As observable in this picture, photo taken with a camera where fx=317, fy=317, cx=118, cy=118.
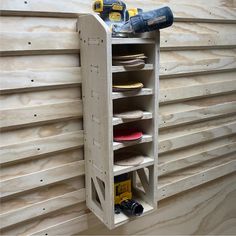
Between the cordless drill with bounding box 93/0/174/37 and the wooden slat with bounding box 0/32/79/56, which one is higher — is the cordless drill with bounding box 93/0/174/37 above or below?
above

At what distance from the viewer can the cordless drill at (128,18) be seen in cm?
108

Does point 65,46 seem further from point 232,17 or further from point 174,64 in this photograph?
point 232,17

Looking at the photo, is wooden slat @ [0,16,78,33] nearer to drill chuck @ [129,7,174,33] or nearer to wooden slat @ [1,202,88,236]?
drill chuck @ [129,7,174,33]

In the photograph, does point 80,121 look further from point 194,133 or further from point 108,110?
point 194,133

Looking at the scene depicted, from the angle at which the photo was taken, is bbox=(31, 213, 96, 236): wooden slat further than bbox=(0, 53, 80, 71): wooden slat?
Yes

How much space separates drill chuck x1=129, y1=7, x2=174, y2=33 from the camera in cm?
108

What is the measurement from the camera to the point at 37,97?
1223 mm

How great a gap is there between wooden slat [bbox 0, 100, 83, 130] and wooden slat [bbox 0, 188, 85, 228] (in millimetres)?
341

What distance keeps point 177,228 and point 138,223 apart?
30 cm

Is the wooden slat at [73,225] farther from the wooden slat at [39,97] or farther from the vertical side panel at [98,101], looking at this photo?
the wooden slat at [39,97]

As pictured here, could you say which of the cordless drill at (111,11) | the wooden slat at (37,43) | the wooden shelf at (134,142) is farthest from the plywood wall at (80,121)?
the wooden shelf at (134,142)

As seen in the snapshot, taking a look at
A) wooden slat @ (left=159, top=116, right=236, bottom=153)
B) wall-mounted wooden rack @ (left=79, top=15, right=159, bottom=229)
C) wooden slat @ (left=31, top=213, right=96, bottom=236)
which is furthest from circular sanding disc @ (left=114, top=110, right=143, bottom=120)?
wooden slat @ (left=31, top=213, right=96, bottom=236)

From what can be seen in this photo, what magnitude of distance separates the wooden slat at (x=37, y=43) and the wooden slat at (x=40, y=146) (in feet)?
1.11

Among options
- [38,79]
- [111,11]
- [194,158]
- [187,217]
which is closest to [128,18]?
[111,11]
